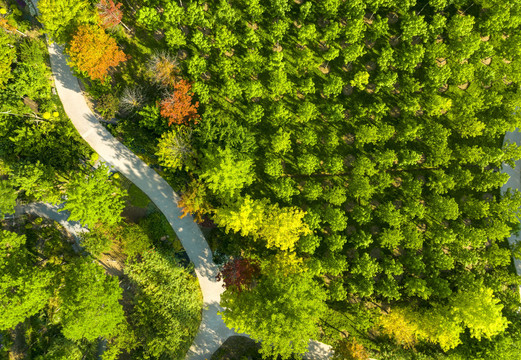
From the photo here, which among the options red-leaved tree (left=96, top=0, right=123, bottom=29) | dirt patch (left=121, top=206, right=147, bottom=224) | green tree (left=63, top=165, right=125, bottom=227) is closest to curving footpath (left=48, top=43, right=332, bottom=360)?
dirt patch (left=121, top=206, right=147, bottom=224)

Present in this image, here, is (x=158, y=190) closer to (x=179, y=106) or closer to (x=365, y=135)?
(x=179, y=106)

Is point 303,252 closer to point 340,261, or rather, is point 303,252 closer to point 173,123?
point 340,261


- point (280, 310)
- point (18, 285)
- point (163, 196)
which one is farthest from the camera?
point (163, 196)

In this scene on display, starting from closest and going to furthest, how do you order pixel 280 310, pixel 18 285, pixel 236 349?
pixel 280 310, pixel 18 285, pixel 236 349

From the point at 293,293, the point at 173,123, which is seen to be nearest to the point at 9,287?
the point at 173,123

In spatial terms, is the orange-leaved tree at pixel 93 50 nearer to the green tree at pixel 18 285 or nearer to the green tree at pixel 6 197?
the green tree at pixel 6 197

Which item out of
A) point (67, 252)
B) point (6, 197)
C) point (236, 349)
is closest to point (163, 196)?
point (67, 252)

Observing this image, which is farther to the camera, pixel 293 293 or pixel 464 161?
pixel 464 161
